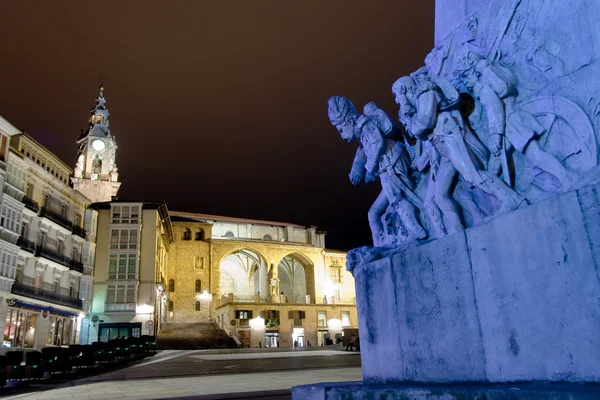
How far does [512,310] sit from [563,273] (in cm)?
42

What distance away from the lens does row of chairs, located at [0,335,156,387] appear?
42.7ft

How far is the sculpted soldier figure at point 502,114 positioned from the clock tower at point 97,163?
67.3m

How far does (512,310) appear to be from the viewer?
2996 millimetres

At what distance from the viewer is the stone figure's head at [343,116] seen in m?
5.00

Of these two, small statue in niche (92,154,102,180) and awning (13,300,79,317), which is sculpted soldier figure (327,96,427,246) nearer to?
awning (13,300,79,317)

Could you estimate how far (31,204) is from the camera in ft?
104

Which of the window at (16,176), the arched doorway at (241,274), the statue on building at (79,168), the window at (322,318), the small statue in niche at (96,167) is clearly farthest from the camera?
the small statue in niche at (96,167)

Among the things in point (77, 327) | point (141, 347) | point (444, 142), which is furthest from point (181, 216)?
point (444, 142)

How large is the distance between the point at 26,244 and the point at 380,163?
31905 mm

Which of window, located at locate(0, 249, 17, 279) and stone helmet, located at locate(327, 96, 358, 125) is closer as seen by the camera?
stone helmet, located at locate(327, 96, 358, 125)

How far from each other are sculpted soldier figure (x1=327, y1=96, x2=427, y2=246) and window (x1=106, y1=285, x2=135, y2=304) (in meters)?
37.5

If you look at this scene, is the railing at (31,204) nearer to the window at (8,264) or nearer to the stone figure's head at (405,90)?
the window at (8,264)

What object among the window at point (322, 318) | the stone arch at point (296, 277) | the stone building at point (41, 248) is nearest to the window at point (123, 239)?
the stone building at point (41, 248)

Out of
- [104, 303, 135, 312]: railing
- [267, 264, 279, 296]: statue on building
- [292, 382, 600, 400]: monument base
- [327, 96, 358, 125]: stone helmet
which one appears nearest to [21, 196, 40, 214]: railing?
[104, 303, 135, 312]: railing
